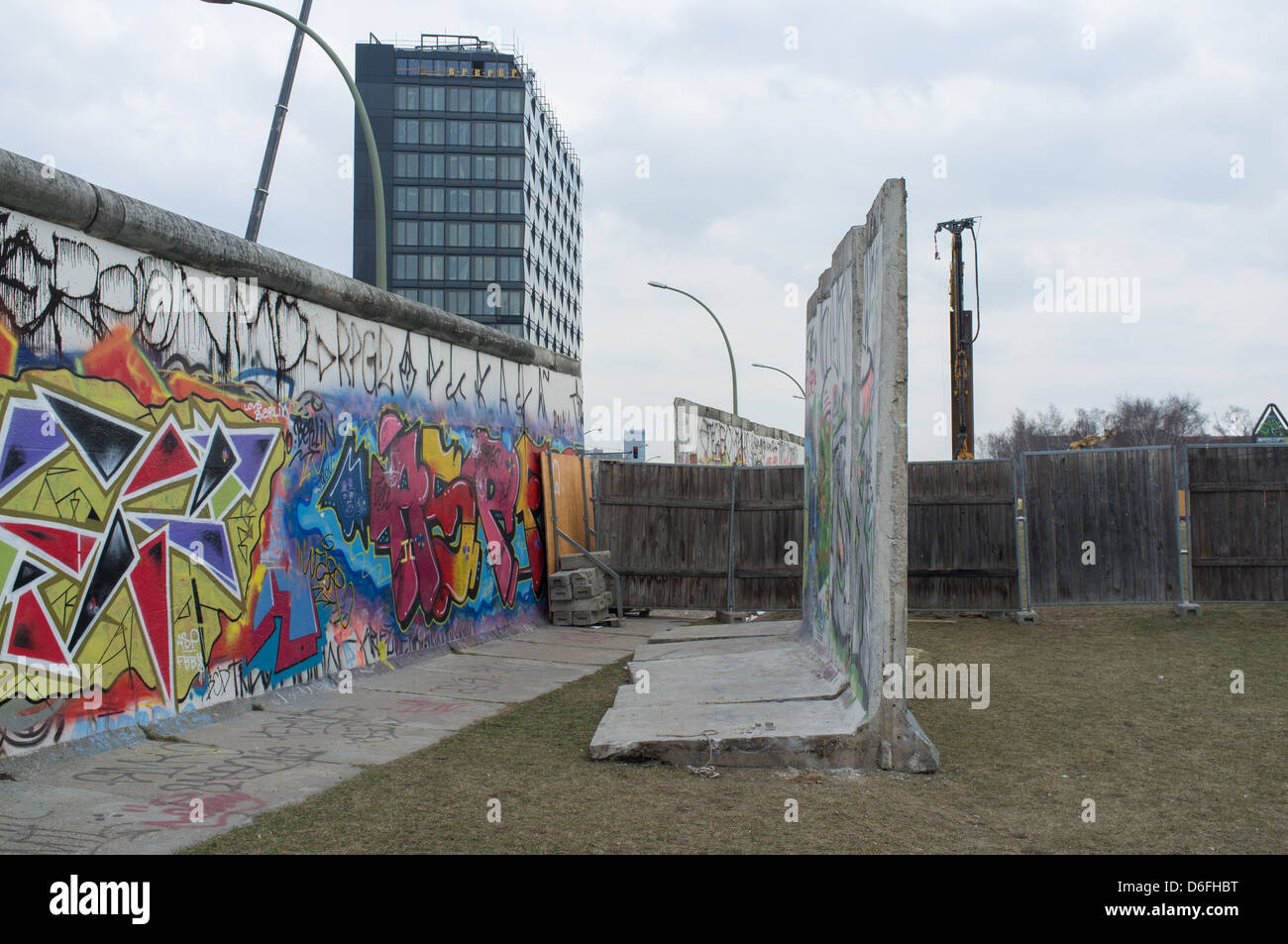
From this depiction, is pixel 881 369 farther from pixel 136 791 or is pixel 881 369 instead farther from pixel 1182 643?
pixel 1182 643

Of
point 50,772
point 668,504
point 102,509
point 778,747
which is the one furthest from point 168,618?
point 668,504

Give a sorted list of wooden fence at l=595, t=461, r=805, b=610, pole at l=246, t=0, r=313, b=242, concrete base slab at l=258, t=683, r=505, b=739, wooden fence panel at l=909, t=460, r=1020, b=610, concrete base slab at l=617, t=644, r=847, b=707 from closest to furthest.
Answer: concrete base slab at l=617, t=644, r=847, b=707 → concrete base slab at l=258, t=683, r=505, b=739 → wooden fence panel at l=909, t=460, r=1020, b=610 → wooden fence at l=595, t=461, r=805, b=610 → pole at l=246, t=0, r=313, b=242

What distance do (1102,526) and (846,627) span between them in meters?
6.85

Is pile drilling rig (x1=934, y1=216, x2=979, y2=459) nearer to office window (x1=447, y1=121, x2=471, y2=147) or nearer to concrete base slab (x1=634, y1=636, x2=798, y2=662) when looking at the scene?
concrete base slab (x1=634, y1=636, x2=798, y2=662)

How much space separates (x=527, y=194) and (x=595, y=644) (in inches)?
3229

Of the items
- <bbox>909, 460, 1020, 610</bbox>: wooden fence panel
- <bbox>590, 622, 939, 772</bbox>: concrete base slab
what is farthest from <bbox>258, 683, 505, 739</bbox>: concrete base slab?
<bbox>909, 460, 1020, 610</bbox>: wooden fence panel

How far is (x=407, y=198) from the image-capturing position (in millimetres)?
84562

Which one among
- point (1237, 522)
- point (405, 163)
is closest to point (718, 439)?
point (1237, 522)

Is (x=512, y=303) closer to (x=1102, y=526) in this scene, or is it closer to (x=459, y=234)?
(x=459, y=234)

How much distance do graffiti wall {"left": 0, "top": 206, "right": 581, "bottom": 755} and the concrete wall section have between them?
372 centimetres

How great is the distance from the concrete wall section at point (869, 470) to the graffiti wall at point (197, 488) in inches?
146

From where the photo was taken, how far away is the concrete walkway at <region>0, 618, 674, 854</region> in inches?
163

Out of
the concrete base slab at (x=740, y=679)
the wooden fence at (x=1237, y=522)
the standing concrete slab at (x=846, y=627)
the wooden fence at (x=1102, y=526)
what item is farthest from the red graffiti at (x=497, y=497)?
the wooden fence at (x=1237, y=522)

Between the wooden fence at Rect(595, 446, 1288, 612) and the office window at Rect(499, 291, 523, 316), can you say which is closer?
the wooden fence at Rect(595, 446, 1288, 612)
